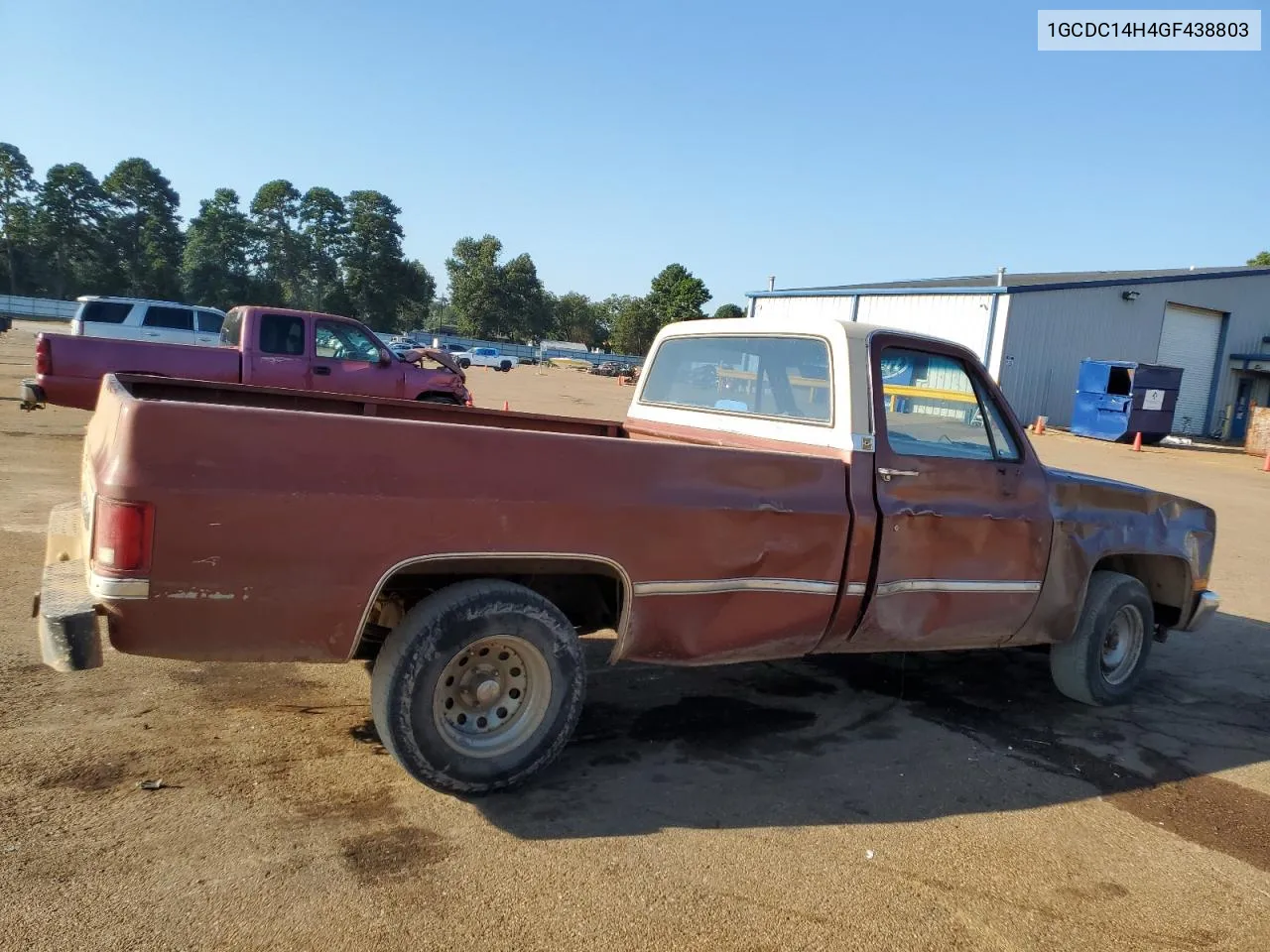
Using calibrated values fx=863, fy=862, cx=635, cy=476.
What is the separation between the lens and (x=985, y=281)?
35.2 metres

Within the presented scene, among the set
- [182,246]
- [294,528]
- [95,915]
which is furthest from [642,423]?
[182,246]

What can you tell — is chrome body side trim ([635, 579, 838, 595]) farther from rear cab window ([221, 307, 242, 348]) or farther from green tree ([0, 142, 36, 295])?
green tree ([0, 142, 36, 295])

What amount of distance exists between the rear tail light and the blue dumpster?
2834 centimetres

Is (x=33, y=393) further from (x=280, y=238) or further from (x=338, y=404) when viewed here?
(x=280, y=238)

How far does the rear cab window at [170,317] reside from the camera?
1833cm

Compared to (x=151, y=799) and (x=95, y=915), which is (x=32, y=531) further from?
(x=95, y=915)

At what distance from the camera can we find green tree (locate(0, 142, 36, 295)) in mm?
65750

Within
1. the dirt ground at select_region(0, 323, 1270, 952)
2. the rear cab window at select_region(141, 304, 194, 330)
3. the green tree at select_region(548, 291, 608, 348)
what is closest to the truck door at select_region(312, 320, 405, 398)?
the dirt ground at select_region(0, 323, 1270, 952)

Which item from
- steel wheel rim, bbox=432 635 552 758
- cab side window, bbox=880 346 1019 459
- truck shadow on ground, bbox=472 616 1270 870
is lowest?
truck shadow on ground, bbox=472 616 1270 870

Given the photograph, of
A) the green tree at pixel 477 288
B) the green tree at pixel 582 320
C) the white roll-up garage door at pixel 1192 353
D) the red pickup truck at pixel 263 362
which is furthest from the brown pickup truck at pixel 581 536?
the green tree at pixel 582 320

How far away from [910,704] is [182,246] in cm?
7739

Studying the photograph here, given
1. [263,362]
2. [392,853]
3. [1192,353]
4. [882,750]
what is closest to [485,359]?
[1192,353]

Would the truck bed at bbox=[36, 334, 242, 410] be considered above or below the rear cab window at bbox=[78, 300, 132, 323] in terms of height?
below

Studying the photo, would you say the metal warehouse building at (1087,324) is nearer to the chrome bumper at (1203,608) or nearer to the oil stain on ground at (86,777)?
the chrome bumper at (1203,608)
